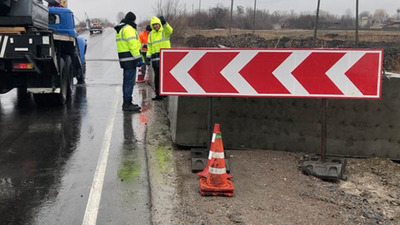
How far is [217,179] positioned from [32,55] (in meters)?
5.06

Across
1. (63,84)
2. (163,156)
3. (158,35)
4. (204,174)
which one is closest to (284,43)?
(158,35)

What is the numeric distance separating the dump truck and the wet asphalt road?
1.71ft

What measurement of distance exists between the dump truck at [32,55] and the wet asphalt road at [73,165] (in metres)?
0.52

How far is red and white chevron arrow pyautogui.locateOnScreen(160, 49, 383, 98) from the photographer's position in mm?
5137

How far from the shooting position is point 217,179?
4.64m

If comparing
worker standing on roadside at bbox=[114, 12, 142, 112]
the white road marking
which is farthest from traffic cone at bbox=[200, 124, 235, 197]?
worker standing on roadside at bbox=[114, 12, 142, 112]

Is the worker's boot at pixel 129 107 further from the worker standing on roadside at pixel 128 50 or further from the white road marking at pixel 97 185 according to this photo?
the white road marking at pixel 97 185

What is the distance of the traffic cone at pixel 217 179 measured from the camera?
4.58 m

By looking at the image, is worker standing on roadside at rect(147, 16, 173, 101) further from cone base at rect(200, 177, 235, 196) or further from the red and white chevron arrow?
cone base at rect(200, 177, 235, 196)

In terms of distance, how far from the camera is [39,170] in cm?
540

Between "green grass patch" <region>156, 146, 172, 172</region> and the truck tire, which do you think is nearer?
"green grass patch" <region>156, 146, 172, 172</region>

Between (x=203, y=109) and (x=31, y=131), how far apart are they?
3.28 meters

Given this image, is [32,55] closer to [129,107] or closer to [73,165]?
[129,107]

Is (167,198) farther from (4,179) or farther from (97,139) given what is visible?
(97,139)
